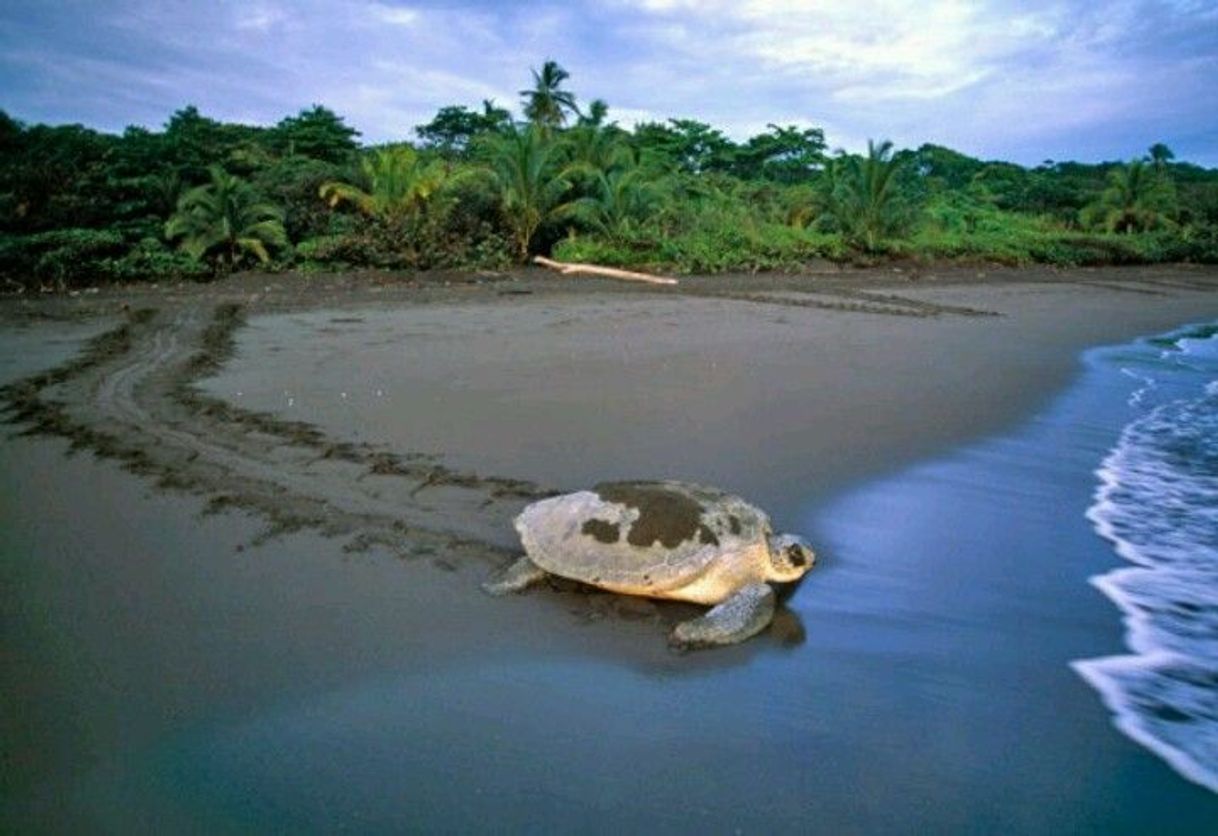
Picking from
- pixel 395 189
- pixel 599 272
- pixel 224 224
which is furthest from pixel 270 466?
pixel 395 189

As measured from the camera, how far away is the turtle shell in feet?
9.62

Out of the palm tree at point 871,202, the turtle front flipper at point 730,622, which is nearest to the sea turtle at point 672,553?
the turtle front flipper at point 730,622

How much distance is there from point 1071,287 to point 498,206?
1411cm

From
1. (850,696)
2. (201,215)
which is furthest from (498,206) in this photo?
(850,696)

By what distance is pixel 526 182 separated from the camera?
1681 centimetres

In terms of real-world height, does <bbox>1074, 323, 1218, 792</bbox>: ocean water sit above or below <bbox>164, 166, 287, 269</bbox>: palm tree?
below

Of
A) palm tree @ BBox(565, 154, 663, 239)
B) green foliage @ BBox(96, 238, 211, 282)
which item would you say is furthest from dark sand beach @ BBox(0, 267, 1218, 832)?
palm tree @ BBox(565, 154, 663, 239)

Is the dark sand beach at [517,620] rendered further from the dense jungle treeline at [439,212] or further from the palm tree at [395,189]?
the palm tree at [395,189]

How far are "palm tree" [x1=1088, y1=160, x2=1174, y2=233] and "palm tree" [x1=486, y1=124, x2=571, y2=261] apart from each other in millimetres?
22364

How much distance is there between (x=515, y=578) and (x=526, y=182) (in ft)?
49.6

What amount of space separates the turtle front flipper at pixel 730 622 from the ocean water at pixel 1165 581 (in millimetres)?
1130

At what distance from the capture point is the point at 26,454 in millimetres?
4488

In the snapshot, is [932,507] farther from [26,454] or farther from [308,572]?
[26,454]

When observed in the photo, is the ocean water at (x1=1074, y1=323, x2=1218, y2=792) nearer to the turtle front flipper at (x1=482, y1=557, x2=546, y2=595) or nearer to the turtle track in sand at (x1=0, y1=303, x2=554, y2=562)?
the turtle front flipper at (x1=482, y1=557, x2=546, y2=595)
